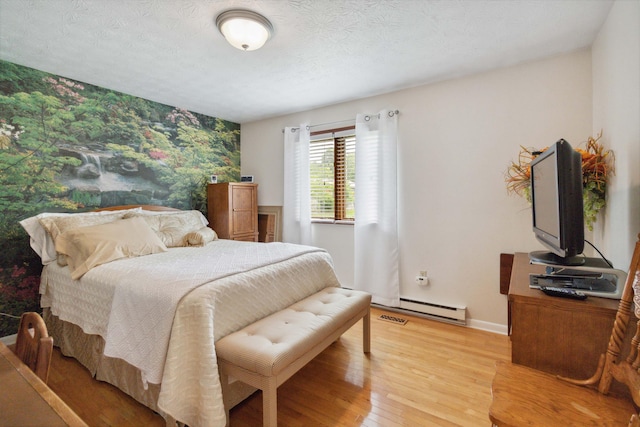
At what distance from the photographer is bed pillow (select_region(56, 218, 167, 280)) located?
210 cm

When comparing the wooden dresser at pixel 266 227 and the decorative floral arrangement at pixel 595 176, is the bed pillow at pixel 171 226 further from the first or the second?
the decorative floral arrangement at pixel 595 176

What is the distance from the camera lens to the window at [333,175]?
3.55m

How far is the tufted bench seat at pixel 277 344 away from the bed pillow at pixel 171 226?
1639 millimetres

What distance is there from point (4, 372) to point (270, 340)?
1011mm

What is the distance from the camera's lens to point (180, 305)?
1.50 metres

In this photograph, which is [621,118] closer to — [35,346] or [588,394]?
[588,394]

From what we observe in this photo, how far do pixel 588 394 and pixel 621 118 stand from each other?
1.52 m

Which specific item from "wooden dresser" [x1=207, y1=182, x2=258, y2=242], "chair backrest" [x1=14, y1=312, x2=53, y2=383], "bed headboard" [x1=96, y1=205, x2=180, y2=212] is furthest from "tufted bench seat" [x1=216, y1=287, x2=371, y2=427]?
"bed headboard" [x1=96, y1=205, x2=180, y2=212]

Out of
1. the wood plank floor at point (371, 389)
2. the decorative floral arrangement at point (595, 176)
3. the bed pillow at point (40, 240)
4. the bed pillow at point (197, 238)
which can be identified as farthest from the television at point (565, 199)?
the bed pillow at point (40, 240)

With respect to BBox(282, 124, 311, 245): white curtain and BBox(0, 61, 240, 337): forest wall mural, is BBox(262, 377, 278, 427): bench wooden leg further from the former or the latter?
BBox(0, 61, 240, 337): forest wall mural

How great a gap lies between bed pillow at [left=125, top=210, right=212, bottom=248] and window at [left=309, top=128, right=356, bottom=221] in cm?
150

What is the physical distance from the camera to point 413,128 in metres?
3.05

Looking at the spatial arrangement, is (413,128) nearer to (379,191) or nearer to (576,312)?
(379,191)

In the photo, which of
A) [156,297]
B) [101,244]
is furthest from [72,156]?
[156,297]
